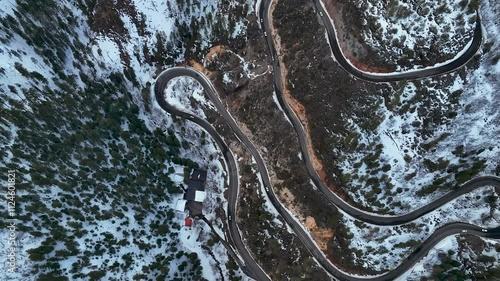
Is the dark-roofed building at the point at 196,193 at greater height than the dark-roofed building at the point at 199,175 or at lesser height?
lesser

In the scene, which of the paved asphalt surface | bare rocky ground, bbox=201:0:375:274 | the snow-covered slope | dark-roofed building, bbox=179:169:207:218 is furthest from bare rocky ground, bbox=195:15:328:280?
dark-roofed building, bbox=179:169:207:218

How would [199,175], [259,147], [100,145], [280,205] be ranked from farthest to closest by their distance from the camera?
[199,175] → [259,147] → [280,205] → [100,145]

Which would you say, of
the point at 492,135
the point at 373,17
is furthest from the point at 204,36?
the point at 492,135

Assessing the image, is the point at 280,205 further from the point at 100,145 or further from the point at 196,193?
the point at 100,145

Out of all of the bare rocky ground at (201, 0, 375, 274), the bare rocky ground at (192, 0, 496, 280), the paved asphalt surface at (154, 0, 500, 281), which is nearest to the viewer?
the paved asphalt surface at (154, 0, 500, 281)

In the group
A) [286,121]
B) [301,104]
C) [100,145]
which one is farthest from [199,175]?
[301,104]

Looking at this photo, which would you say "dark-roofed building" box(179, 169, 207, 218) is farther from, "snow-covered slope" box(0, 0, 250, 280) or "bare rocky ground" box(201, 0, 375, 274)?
"bare rocky ground" box(201, 0, 375, 274)

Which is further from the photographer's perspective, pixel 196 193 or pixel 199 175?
pixel 199 175

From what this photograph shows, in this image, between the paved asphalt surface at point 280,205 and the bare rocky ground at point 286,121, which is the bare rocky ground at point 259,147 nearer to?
the bare rocky ground at point 286,121

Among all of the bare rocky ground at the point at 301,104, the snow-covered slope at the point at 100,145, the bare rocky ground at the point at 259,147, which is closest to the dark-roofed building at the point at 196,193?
the snow-covered slope at the point at 100,145
